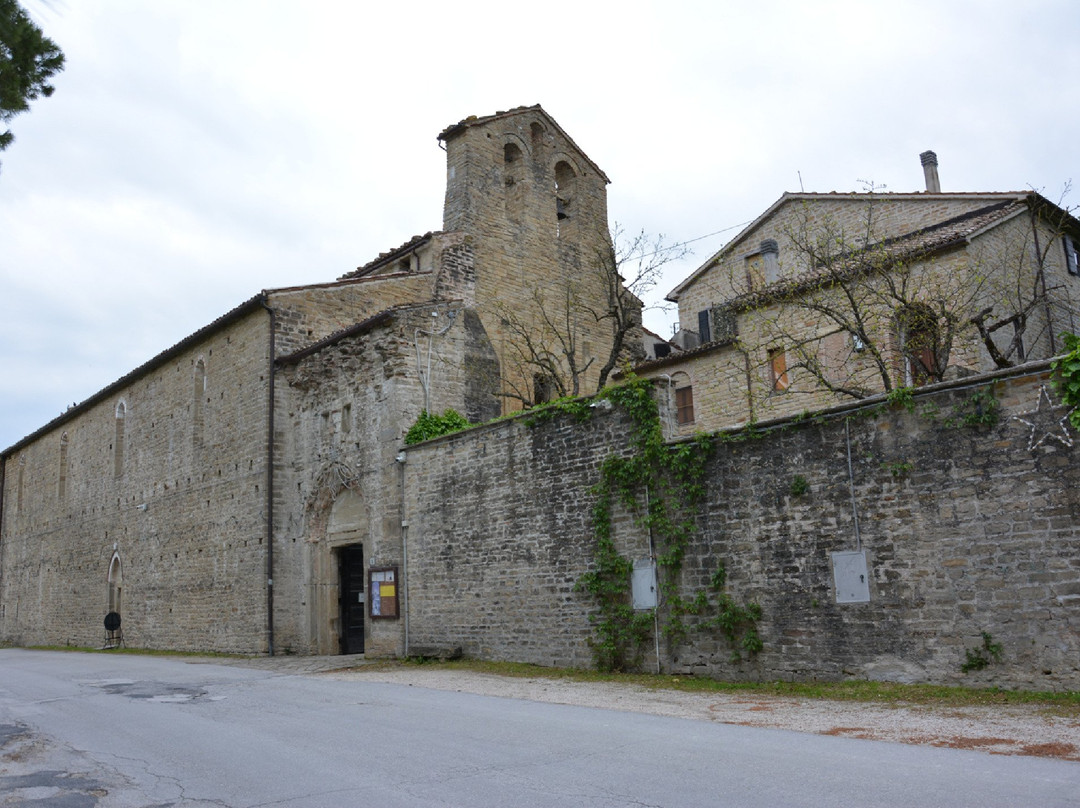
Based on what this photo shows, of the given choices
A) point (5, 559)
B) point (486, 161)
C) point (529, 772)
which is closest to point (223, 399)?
point (486, 161)

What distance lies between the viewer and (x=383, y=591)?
57.3 ft

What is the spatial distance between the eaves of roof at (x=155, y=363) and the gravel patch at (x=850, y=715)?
500 inches

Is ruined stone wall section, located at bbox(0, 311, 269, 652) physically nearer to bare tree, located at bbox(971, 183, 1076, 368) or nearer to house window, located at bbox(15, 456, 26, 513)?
house window, located at bbox(15, 456, 26, 513)

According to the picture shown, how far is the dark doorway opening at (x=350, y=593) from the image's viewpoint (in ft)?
64.8

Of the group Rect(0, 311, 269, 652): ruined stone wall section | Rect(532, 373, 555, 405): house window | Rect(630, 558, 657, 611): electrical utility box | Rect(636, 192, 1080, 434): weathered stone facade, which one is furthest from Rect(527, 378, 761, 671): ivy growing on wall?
Rect(0, 311, 269, 652): ruined stone wall section

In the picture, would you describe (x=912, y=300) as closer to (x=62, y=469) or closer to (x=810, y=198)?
(x=810, y=198)

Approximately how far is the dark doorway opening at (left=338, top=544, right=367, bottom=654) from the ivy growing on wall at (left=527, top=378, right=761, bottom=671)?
7.78 meters

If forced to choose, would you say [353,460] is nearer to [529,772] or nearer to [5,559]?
[529,772]

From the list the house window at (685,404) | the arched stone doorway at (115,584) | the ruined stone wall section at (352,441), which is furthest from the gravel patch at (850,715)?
the arched stone doorway at (115,584)

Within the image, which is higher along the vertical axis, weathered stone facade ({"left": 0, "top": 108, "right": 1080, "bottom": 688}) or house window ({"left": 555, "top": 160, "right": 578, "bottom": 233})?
house window ({"left": 555, "top": 160, "right": 578, "bottom": 233})

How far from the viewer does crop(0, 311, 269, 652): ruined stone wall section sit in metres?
21.3

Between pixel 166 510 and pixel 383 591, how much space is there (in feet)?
36.5

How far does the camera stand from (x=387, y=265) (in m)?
24.5

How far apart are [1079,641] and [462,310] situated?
13802 millimetres
